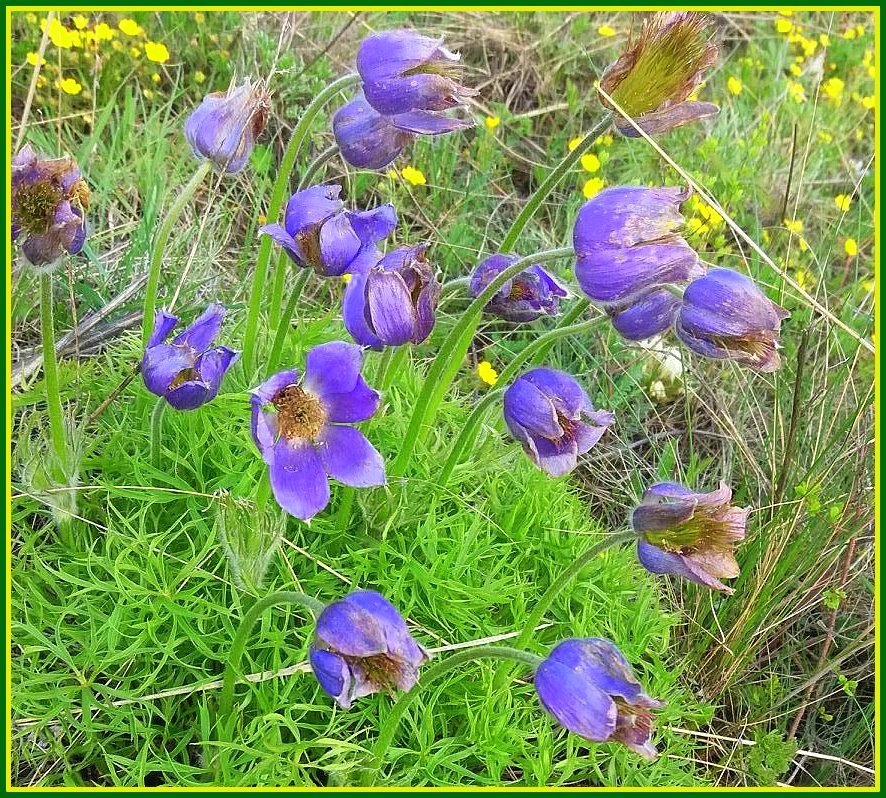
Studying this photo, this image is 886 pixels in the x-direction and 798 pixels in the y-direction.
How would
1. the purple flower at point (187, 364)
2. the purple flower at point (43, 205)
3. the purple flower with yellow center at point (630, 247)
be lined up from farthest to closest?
the purple flower at point (187, 364)
the purple flower at point (43, 205)
the purple flower with yellow center at point (630, 247)

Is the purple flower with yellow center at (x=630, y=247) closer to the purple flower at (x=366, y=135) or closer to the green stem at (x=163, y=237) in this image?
the purple flower at (x=366, y=135)

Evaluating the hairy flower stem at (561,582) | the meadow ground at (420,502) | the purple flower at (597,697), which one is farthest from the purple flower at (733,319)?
the purple flower at (597,697)

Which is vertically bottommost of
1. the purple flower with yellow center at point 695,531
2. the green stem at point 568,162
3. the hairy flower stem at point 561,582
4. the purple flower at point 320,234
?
the hairy flower stem at point 561,582

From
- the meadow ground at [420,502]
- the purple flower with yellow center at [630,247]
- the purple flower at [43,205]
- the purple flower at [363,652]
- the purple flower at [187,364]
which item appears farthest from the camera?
the meadow ground at [420,502]

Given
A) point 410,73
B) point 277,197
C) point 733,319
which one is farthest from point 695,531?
point 277,197

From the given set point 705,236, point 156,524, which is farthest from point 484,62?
point 156,524

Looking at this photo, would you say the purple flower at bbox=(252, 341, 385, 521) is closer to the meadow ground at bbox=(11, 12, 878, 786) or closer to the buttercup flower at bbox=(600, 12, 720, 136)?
the meadow ground at bbox=(11, 12, 878, 786)

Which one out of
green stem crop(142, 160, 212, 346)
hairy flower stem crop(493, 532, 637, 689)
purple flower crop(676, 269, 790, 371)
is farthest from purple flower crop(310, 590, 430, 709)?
green stem crop(142, 160, 212, 346)
